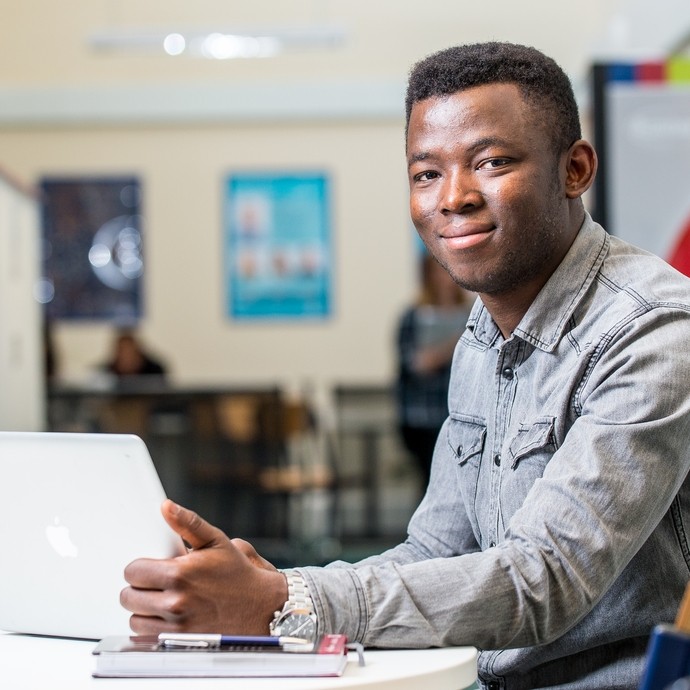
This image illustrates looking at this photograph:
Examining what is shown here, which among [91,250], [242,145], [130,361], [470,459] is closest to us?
[470,459]

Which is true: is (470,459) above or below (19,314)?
below

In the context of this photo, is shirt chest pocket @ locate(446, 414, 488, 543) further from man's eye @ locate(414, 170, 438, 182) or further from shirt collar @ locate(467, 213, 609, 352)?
man's eye @ locate(414, 170, 438, 182)

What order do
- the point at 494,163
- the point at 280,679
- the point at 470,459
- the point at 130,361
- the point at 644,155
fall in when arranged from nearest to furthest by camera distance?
the point at 280,679 → the point at 494,163 → the point at 470,459 → the point at 644,155 → the point at 130,361

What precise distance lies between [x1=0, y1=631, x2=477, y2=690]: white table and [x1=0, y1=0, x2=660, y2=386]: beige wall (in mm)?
8563

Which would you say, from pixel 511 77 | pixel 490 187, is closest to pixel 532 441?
pixel 490 187

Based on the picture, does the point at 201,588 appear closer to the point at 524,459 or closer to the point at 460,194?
the point at 524,459

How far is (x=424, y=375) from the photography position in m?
5.46

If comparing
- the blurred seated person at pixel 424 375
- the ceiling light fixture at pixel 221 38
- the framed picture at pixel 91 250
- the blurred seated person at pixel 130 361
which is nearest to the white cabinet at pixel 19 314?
the blurred seated person at pixel 424 375

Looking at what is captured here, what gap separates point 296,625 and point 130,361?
7774 mm

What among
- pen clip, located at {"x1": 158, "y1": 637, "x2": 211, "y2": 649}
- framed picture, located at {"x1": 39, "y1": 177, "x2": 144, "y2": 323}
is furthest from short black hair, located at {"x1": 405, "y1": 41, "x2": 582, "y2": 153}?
framed picture, located at {"x1": 39, "y1": 177, "x2": 144, "y2": 323}

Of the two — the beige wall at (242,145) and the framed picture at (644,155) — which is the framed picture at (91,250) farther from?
the framed picture at (644,155)

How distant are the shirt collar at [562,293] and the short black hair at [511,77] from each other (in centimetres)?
13

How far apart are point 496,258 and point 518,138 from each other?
147 millimetres

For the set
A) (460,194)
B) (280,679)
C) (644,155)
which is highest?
(644,155)
